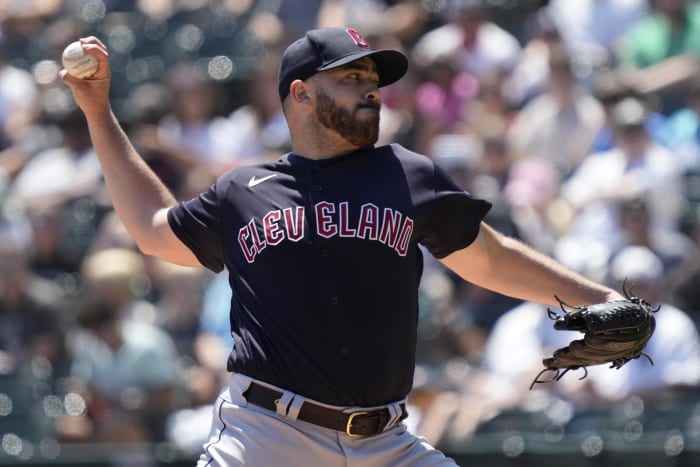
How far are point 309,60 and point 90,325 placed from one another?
396cm

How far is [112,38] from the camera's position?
1102cm

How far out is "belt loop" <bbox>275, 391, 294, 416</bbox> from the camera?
3.84 metres

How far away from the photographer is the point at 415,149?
9.05 metres

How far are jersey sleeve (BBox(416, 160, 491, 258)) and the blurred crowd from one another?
3.05 metres

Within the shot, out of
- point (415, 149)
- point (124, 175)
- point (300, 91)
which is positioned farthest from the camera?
point (415, 149)

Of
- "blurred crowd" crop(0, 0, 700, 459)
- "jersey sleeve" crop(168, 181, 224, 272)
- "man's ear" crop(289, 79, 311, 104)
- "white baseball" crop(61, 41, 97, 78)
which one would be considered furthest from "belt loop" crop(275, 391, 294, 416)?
"blurred crowd" crop(0, 0, 700, 459)

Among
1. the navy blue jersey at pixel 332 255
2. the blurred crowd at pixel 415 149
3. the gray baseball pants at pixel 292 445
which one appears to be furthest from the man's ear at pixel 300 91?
the blurred crowd at pixel 415 149

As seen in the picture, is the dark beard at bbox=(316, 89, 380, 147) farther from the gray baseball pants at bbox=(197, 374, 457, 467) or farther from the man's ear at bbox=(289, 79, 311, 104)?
the gray baseball pants at bbox=(197, 374, 457, 467)

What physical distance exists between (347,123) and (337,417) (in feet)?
2.89

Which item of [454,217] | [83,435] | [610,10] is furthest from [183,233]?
[610,10]

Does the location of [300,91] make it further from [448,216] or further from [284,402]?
[284,402]

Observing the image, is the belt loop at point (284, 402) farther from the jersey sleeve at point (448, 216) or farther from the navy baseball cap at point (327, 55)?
the navy baseball cap at point (327, 55)

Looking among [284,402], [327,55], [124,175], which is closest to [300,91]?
[327,55]

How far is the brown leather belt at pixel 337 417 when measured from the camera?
3.84 metres
